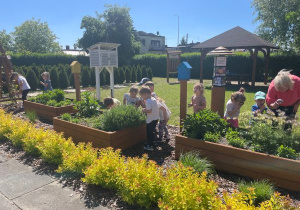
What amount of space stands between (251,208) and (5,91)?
558 inches

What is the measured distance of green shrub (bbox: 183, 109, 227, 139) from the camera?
3.98 metres

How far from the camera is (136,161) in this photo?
317cm

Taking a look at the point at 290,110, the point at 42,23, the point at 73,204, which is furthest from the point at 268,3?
the point at 42,23

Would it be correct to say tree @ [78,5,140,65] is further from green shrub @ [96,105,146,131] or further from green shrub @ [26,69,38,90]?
green shrub @ [96,105,146,131]

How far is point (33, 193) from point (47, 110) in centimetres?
432

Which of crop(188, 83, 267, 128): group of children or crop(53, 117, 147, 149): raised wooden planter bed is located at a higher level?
crop(188, 83, 267, 128): group of children

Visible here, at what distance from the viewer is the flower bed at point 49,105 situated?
6.97 m

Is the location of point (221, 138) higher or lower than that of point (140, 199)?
higher

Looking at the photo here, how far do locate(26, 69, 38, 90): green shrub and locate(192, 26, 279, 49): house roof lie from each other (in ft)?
38.4

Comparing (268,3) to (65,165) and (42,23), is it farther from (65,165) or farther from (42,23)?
(42,23)

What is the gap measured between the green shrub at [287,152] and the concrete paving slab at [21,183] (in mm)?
3326

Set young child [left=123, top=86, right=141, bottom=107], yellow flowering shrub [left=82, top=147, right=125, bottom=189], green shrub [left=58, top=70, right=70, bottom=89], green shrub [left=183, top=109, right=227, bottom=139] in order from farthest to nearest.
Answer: green shrub [left=58, top=70, right=70, bottom=89], young child [left=123, top=86, right=141, bottom=107], green shrub [left=183, top=109, right=227, bottom=139], yellow flowering shrub [left=82, top=147, right=125, bottom=189]

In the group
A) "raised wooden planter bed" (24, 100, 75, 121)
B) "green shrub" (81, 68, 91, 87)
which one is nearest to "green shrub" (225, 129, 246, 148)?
"raised wooden planter bed" (24, 100, 75, 121)

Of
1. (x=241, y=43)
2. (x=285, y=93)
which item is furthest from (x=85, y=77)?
(x=285, y=93)
